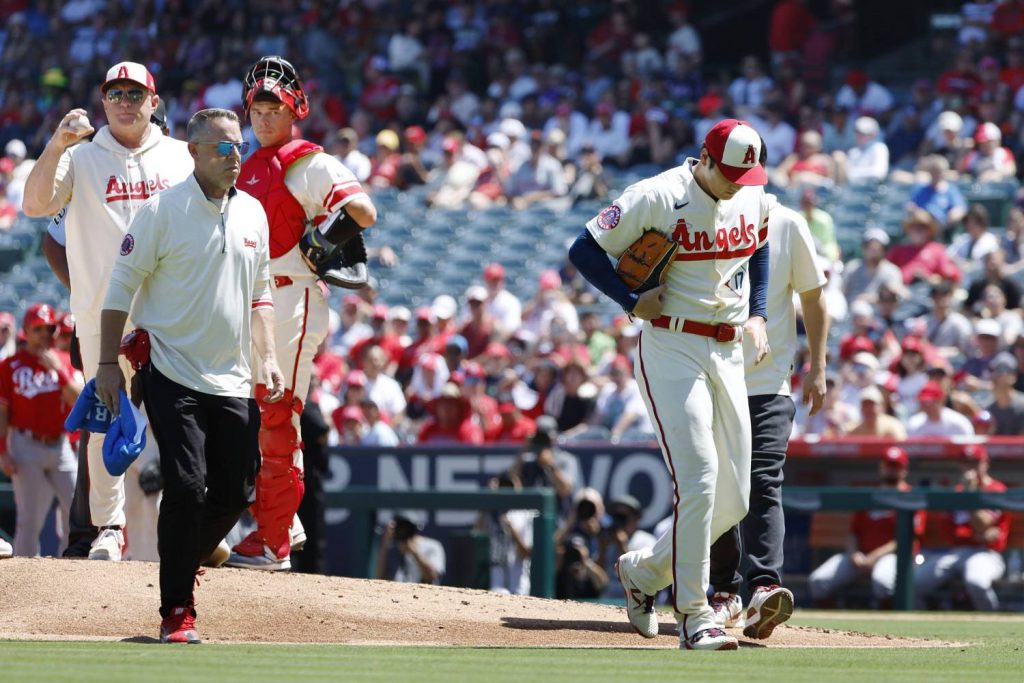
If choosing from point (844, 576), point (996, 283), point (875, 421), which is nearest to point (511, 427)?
point (875, 421)

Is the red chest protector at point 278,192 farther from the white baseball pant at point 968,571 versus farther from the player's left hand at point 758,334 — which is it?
the white baseball pant at point 968,571

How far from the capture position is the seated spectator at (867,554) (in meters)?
12.9

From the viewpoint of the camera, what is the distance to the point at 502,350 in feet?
55.1

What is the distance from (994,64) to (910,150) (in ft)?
4.63

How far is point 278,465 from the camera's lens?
8727 mm

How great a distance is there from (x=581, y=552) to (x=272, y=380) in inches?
235

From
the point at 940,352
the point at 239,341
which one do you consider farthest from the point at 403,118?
the point at 239,341

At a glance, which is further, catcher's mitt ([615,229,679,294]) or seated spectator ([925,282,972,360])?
seated spectator ([925,282,972,360])

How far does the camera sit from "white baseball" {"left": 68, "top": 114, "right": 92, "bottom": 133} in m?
8.10

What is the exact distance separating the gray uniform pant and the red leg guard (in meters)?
4.24

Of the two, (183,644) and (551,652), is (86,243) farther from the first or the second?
(551,652)

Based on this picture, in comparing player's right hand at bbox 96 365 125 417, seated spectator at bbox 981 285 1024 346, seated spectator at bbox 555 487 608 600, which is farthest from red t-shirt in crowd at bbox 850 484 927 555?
player's right hand at bbox 96 365 125 417

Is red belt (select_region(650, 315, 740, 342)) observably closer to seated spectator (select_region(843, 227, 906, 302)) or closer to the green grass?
the green grass

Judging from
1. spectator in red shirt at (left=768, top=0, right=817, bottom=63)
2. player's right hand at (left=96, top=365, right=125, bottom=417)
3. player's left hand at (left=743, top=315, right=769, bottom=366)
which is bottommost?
player's right hand at (left=96, top=365, right=125, bottom=417)
